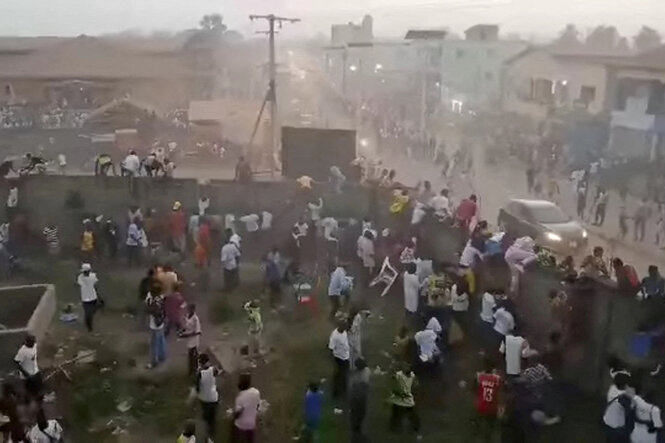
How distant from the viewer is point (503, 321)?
27.6 feet

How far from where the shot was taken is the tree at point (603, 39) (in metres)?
17.1

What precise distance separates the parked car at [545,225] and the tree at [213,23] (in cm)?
1071

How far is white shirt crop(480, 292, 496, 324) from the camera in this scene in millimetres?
9000

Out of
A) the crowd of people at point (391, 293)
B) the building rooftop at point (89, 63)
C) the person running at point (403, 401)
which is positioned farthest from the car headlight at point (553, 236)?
the building rooftop at point (89, 63)

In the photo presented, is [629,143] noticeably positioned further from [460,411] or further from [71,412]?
[71,412]

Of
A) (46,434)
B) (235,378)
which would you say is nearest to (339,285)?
(235,378)

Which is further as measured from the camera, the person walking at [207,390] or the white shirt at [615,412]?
the person walking at [207,390]

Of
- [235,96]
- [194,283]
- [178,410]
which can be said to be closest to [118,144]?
[235,96]

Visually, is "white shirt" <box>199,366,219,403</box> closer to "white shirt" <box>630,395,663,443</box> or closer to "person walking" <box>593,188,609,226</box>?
"white shirt" <box>630,395,663,443</box>

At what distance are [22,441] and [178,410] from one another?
6.50 feet

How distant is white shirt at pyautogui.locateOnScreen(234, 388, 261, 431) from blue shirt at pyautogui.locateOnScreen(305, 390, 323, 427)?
1.75 ft

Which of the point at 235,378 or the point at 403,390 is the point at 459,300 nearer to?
the point at 403,390

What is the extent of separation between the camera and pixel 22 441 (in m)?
6.68

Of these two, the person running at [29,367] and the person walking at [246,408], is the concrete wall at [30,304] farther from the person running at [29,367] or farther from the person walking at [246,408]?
the person walking at [246,408]
